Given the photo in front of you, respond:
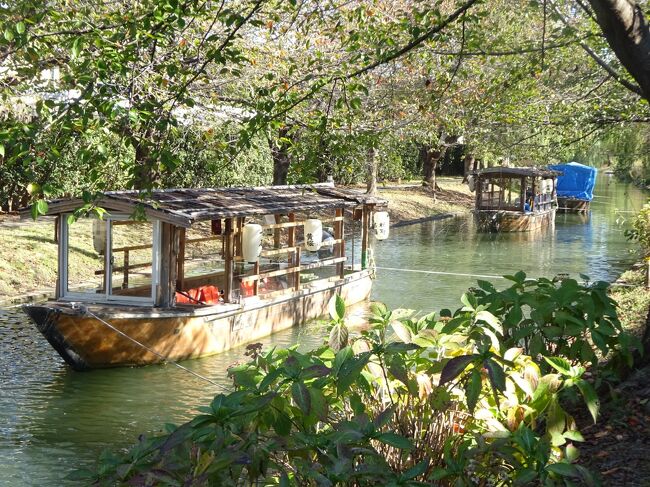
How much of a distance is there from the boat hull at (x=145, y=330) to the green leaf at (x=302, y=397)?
935 cm

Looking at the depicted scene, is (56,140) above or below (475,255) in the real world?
above

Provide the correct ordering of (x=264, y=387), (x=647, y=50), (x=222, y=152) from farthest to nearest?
(x=222, y=152), (x=647, y=50), (x=264, y=387)

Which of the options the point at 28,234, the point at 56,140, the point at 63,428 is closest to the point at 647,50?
the point at 56,140

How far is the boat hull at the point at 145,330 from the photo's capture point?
13.1m

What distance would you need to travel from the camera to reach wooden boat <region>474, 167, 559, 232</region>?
3812 cm

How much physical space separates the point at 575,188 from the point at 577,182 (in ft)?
1.29

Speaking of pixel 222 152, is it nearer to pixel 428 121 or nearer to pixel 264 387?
pixel 264 387

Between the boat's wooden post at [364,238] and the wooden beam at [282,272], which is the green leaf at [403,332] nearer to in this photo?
the wooden beam at [282,272]

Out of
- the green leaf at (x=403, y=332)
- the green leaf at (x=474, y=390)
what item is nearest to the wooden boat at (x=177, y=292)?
the green leaf at (x=403, y=332)

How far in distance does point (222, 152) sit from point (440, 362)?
5.12m

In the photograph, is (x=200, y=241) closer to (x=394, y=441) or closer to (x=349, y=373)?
(x=349, y=373)

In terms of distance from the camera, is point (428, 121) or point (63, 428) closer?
point (63, 428)

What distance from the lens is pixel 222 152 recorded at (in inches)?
385

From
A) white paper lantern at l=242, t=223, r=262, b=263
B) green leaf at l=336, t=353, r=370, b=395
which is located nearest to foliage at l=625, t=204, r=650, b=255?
white paper lantern at l=242, t=223, r=262, b=263
